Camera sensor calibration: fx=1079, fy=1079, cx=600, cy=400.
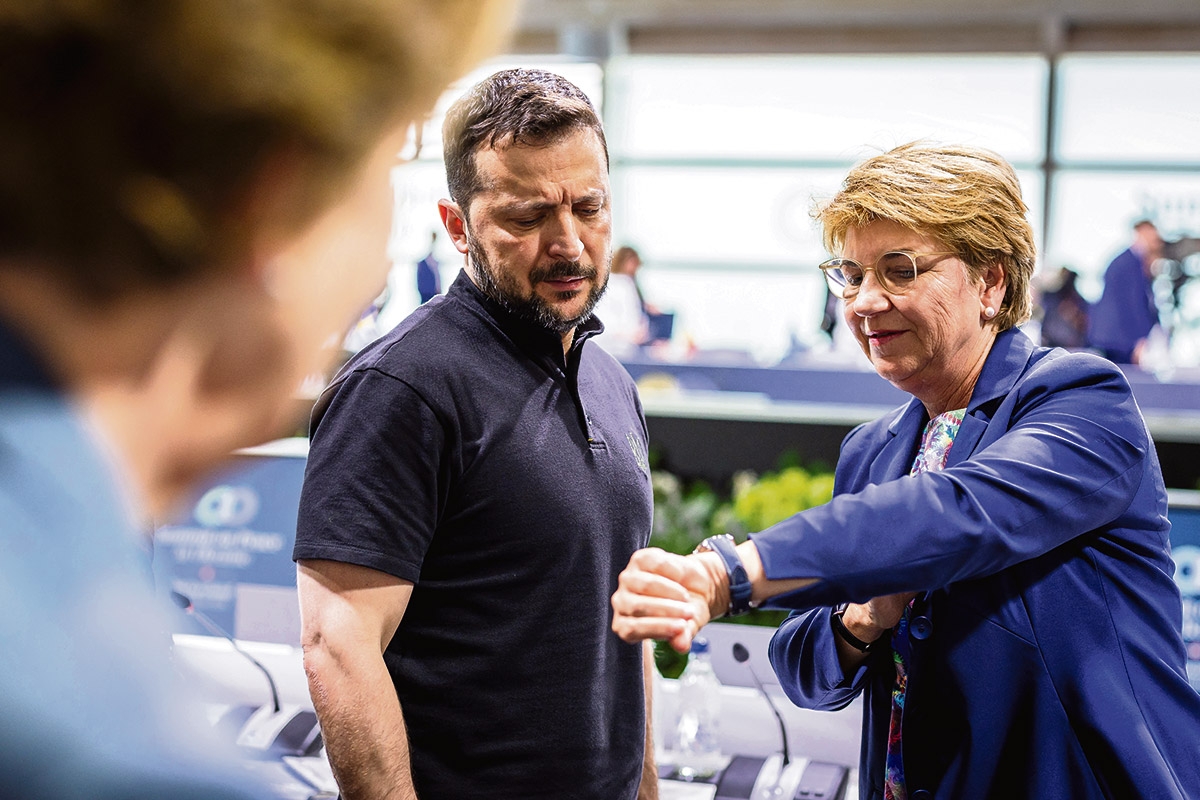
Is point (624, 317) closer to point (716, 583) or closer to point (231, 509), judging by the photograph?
point (231, 509)

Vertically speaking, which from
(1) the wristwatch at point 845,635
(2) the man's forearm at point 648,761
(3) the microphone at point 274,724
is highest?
(1) the wristwatch at point 845,635

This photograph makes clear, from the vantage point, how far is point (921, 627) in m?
1.38

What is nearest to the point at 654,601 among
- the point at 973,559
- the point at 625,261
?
the point at 973,559

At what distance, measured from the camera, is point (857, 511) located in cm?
122

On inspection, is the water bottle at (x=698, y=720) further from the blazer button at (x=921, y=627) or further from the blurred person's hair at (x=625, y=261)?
the blurred person's hair at (x=625, y=261)

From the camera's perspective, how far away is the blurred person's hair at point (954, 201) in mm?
1455

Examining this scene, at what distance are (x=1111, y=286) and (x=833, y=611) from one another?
820cm

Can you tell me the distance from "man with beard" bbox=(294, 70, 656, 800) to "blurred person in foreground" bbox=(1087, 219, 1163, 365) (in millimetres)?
7759

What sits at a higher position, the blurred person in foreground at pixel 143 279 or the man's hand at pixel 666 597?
the blurred person in foreground at pixel 143 279

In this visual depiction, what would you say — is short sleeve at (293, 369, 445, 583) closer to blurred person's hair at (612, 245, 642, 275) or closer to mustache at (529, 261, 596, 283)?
mustache at (529, 261, 596, 283)

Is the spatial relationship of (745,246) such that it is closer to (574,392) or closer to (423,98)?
(574,392)

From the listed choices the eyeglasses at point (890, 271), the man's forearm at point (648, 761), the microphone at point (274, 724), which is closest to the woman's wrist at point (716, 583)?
the eyeglasses at point (890, 271)

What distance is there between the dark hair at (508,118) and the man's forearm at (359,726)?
729 mm

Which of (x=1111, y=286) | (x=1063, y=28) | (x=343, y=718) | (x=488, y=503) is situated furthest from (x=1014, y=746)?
(x=1063, y=28)
